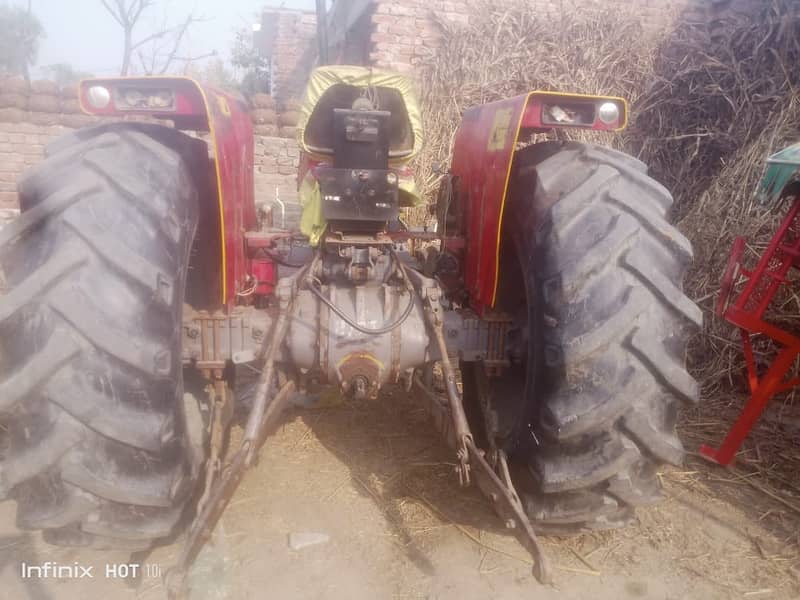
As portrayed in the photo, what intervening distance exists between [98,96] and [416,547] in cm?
208

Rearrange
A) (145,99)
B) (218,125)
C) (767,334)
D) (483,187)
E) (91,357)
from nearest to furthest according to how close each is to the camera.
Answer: (91,357)
(145,99)
(218,125)
(483,187)
(767,334)

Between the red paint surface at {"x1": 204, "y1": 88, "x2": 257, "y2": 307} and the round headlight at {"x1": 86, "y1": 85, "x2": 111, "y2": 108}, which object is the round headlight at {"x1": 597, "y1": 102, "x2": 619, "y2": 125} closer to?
the red paint surface at {"x1": 204, "y1": 88, "x2": 257, "y2": 307}

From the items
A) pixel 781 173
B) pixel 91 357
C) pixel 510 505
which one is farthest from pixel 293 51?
pixel 510 505

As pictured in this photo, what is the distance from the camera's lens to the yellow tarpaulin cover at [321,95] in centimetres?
268

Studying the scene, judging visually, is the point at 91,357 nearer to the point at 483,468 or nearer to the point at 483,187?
the point at 483,468

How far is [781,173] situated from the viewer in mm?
3486

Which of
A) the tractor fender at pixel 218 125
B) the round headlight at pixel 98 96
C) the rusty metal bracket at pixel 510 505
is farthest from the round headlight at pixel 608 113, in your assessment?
the round headlight at pixel 98 96

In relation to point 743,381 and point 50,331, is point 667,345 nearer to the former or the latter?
point 50,331

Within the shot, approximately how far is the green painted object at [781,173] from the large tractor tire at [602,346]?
175 cm

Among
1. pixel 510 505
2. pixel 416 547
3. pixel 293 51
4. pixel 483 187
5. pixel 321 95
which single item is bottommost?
pixel 416 547

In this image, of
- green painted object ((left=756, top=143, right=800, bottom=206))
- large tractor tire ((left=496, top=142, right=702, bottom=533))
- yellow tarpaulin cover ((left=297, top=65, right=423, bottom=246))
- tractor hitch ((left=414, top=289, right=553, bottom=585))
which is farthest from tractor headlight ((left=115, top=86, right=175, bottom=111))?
green painted object ((left=756, top=143, right=800, bottom=206))

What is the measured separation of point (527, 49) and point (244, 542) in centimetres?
731

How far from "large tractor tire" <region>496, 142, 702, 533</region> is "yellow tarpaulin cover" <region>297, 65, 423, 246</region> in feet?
2.72

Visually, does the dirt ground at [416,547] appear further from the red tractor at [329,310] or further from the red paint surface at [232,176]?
the red paint surface at [232,176]
